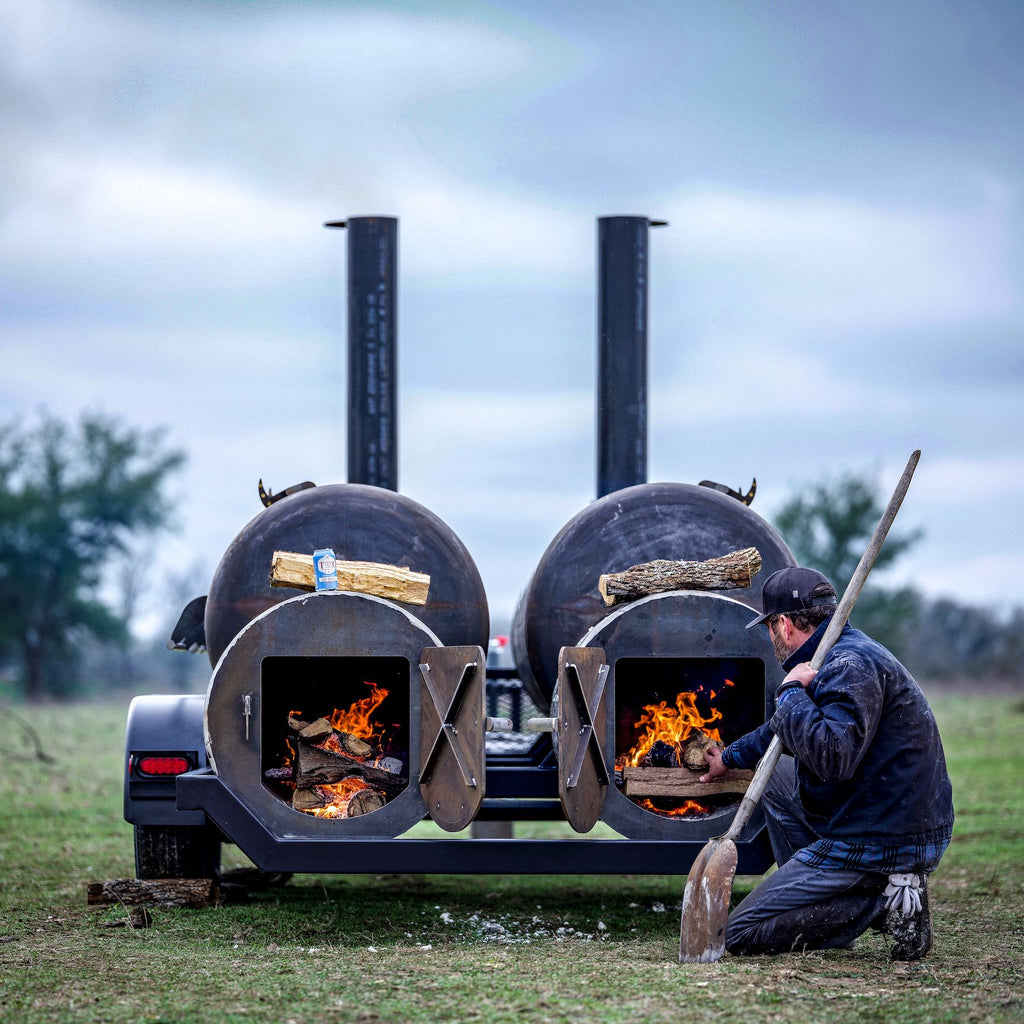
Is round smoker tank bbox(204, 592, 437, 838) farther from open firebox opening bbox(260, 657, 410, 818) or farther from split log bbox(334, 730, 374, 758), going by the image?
split log bbox(334, 730, 374, 758)

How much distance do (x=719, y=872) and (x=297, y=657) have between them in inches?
83.2

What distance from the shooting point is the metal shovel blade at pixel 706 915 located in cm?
614

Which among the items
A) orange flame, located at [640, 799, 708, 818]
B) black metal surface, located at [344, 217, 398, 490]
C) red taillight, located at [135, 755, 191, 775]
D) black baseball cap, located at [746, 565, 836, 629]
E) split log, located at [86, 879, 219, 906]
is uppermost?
black metal surface, located at [344, 217, 398, 490]

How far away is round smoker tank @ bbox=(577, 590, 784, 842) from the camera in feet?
22.4

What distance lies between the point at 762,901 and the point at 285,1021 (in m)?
2.16

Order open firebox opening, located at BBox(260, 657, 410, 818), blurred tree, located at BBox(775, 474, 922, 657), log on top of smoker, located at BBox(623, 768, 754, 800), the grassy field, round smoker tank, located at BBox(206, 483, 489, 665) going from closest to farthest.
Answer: the grassy field < log on top of smoker, located at BBox(623, 768, 754, 800) < open firebox opening, located at BBox(260, 657, 410, 818) < round smoker tank, located at BBox(206, 483, 489, 665) < blurred tree, located at BBox(775, 474, 922, 657)

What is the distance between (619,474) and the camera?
32.3ft

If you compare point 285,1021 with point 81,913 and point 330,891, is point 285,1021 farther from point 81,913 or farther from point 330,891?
point 330,891

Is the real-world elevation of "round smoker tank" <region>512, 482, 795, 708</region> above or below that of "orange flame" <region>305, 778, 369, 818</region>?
above

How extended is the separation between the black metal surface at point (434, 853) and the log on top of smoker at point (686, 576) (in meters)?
1.20

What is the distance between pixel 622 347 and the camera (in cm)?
999

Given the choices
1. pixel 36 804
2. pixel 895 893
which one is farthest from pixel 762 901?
pixel 36 804

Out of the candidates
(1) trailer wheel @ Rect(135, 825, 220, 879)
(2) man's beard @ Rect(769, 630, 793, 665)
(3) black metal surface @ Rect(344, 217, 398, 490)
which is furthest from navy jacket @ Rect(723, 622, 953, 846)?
(3) black metal surface @ Rect(344, 217, 398, 490)

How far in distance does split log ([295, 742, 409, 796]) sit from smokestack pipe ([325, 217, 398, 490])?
121 inches
